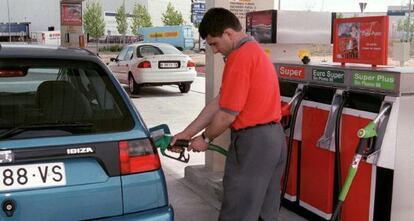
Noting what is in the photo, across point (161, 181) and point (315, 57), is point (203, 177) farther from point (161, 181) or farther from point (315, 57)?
point (161, 181)

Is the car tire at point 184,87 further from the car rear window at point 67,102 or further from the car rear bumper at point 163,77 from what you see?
the car rear window at point 67,102

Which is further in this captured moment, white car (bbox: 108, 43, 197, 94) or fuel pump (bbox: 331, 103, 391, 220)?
white car (bbox: 108, 43, 197, 94)

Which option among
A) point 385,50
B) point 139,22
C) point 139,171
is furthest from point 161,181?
point 139,22

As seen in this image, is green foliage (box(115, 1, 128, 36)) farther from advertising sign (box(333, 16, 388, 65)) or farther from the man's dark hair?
the man's dark hair

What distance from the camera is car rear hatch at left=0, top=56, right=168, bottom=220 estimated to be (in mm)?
2447

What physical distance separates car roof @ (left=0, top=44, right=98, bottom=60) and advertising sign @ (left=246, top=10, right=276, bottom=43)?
6.56 feet

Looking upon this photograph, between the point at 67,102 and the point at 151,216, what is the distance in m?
0.78

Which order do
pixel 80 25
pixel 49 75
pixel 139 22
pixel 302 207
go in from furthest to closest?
1. pixel 139 22
2. pixel 80 25
3. pixel 302 207
4. pixel 49 75

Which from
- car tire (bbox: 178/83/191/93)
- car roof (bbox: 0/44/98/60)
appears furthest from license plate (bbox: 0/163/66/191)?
car tire (bbox: 178/83/191/93)

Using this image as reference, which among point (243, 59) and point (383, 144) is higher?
point (243, 59)

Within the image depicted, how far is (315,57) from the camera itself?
17.1ft

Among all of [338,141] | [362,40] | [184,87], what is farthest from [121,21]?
[338,141]

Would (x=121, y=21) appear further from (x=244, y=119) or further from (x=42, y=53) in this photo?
(x=244, y=119)

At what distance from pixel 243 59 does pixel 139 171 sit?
83cm
